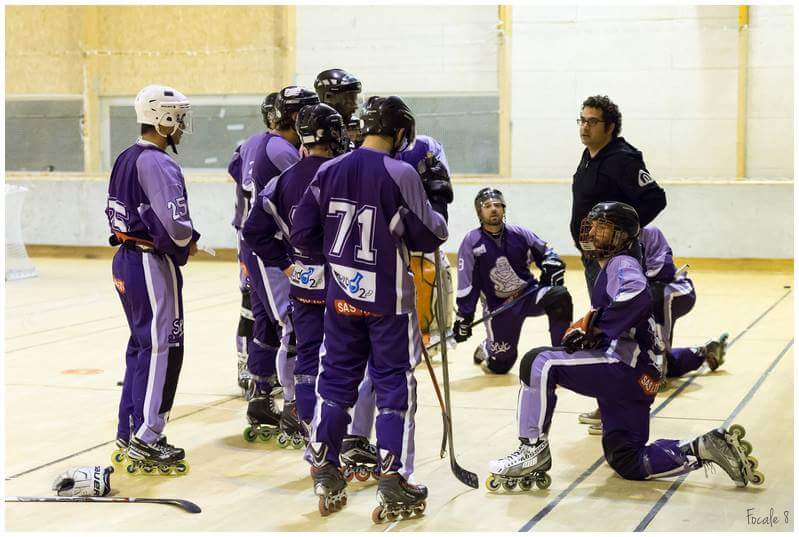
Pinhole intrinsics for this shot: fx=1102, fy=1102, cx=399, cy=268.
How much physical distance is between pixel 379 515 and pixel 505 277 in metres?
3.55

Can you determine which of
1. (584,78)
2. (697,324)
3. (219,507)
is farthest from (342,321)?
(584,78)

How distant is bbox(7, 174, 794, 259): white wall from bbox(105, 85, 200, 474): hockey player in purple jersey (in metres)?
10.1

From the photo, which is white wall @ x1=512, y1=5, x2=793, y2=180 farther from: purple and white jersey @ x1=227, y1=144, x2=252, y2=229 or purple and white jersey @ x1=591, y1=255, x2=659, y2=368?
purple and white jersey @ x1=591, y1=255, x2=659, y2=368

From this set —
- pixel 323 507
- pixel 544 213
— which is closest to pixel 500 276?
pixel 323 507

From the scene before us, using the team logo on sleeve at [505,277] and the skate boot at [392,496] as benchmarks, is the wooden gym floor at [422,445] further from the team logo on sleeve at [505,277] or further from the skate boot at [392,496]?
the team logo on sleeve at [505,277]

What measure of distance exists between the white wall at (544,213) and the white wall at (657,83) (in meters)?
0.55

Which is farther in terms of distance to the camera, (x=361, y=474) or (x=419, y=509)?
(x=361, y=474)

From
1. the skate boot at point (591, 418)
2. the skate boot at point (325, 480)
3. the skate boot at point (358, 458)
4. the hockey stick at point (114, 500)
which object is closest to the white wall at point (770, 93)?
the skate boot at point (591, 418)

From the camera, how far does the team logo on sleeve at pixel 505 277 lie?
775 centimetres

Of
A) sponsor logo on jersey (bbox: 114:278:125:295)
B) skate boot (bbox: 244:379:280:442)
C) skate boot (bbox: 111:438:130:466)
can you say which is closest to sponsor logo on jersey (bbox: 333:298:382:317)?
sponsor logo on jersey (bbox: 114:278:125:295)

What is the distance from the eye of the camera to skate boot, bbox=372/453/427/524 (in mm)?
4445

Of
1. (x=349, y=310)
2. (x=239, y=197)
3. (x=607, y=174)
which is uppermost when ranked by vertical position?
(x=607, y=174)

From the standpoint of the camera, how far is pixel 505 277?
25.5 ft

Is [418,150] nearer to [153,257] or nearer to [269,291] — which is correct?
[269,291]
